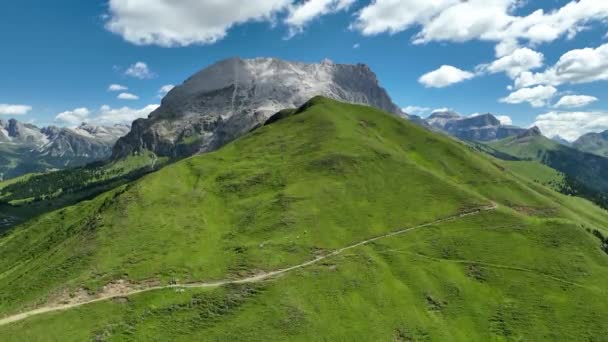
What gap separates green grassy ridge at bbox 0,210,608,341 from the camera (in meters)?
95.9

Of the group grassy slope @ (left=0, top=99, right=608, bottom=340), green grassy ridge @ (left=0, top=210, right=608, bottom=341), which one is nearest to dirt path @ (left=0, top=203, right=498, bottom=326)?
green grassy ridge @ (left=0, top=210, right=608, bottom=341)

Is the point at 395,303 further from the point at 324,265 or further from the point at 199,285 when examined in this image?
the point at 199,285

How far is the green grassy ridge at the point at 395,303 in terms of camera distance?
315 feet

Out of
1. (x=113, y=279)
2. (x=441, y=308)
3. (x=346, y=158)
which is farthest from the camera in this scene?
(x=346, y=158)

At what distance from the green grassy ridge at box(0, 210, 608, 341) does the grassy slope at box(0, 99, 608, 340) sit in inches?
13.7

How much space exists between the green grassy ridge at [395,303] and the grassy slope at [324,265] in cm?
35

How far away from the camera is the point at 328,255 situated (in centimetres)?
12331

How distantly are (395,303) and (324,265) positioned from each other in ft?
72.4

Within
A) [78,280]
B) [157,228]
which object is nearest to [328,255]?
[157,228]

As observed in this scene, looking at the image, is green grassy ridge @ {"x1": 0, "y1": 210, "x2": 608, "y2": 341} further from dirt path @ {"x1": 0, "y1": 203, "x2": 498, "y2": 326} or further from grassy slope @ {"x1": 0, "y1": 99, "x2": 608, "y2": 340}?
dirt path @ {"x1": 0, "y1": 203, "x2": 498, "y2": 326}

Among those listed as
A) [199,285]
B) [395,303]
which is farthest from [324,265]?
[199,285]

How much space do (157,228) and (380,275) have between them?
73.5m

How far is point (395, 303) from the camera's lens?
10619cm

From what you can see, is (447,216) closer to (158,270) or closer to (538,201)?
(538,201)
